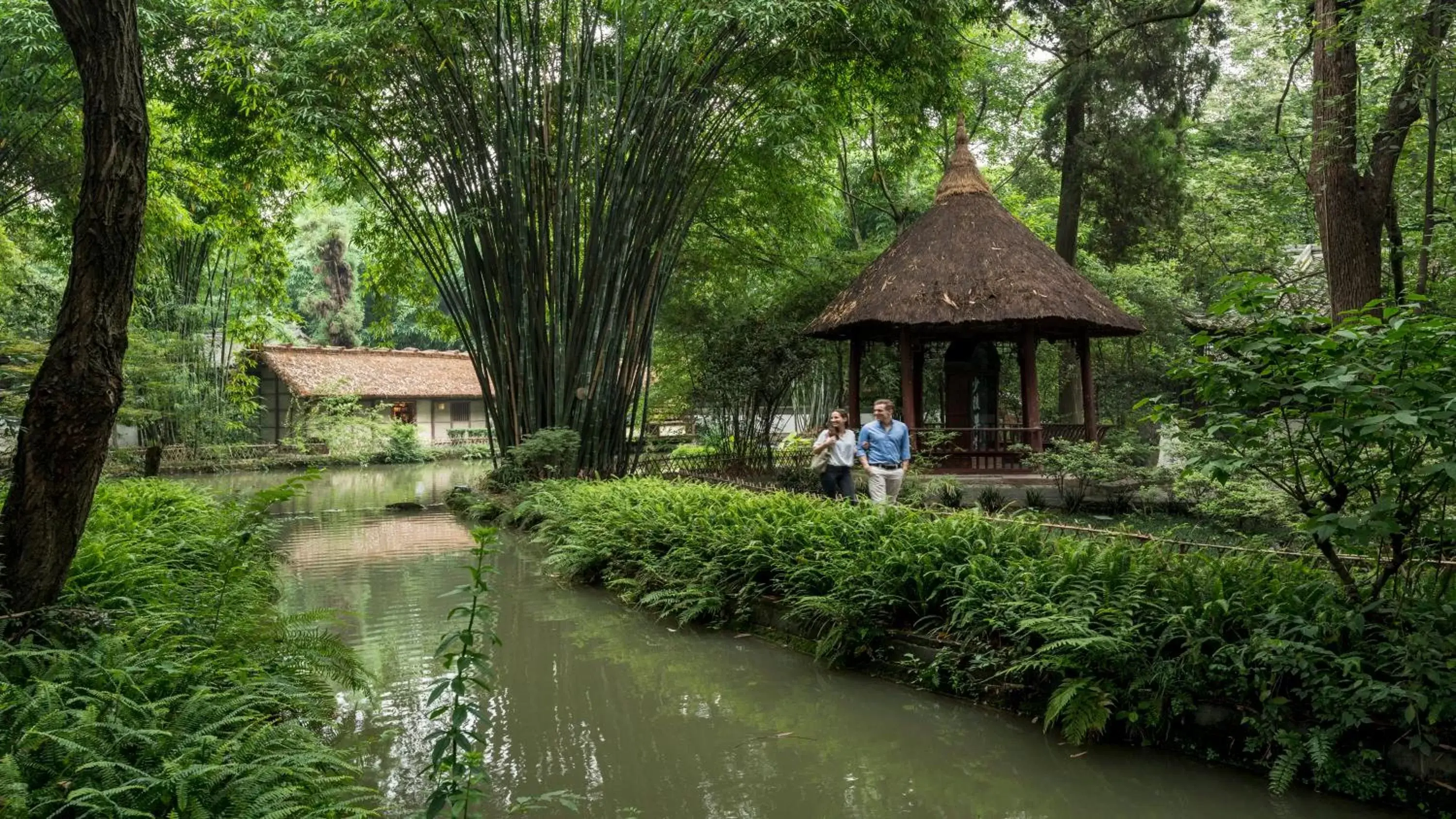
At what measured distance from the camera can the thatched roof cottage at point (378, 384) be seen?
85.6ft

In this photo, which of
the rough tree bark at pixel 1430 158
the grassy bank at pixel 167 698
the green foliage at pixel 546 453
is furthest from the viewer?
the green foliage at pixel 546 453

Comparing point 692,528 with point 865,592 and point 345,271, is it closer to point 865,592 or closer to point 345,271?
point 865,592

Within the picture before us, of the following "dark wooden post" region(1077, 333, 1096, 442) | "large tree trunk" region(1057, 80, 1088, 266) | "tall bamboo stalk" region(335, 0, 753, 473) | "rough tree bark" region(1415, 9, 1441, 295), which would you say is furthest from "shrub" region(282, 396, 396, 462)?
"rough tree bark" region(1415, 9, 1441, 295)

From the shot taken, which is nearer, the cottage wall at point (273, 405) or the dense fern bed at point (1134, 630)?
the dense fern bed at point (1134, 630)

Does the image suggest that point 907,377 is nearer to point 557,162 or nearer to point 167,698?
point 557,162

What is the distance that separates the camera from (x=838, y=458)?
26.7 ft

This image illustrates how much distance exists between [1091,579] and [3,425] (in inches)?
415

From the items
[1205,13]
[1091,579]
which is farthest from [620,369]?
[1205,13]

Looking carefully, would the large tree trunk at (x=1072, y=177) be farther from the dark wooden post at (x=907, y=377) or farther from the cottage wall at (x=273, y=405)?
the cottage wall at (x=273, y=405)

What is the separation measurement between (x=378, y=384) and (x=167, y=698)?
26649 millimetres

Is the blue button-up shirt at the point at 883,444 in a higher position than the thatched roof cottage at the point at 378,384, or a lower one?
lower

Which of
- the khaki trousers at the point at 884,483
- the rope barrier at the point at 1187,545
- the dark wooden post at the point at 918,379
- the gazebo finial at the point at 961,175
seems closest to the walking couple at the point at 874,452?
the khaki trousers at the point at 884,483

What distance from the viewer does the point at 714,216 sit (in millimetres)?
15258

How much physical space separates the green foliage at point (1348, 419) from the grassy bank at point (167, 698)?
3.49 metres
